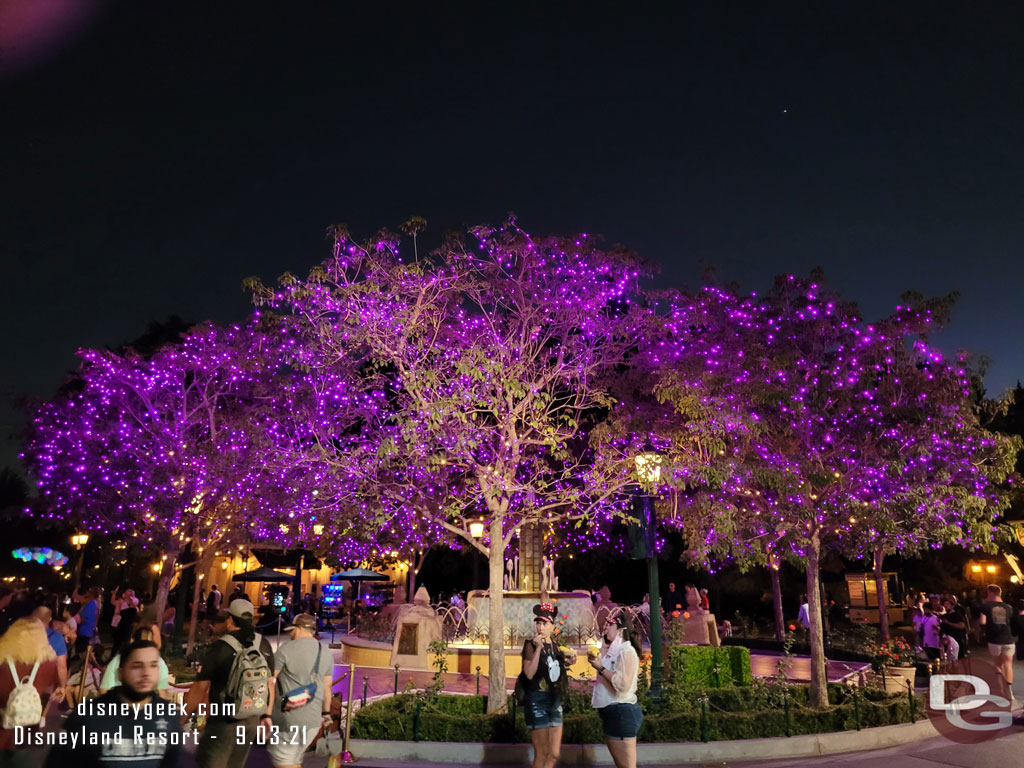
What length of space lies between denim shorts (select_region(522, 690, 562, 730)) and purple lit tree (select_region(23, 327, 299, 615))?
54.2 feet

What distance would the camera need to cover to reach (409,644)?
58.3 feet

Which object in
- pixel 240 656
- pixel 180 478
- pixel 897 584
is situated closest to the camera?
pixel 240 656

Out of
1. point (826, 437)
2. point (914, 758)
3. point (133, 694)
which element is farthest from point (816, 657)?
point (133, 694)

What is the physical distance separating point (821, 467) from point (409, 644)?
10.9m

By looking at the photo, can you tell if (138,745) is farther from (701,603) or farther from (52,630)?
(701,603)

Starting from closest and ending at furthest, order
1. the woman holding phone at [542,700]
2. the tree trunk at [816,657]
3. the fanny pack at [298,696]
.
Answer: the fanny pack at [298,696] → the woman holding phone at [542,700] → the tree trunk at [816,657]

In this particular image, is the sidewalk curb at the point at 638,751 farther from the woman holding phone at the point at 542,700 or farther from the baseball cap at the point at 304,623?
the baseball cap at the point at 304,623

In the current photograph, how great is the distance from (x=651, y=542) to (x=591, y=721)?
11.1ft

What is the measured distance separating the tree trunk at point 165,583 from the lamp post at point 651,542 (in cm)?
1248

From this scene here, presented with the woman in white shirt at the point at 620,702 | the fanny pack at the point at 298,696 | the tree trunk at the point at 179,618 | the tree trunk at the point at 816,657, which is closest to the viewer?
the fanny pack at the point at 298,696

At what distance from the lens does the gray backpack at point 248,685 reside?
5496 millimetres

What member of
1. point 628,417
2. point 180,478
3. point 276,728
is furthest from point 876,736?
point 180,478

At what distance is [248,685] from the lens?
555 centimetres

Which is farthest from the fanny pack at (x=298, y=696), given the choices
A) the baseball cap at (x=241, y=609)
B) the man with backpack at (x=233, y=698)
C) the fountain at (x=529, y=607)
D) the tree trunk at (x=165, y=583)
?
the tree trunk at (x=165, y=583)
